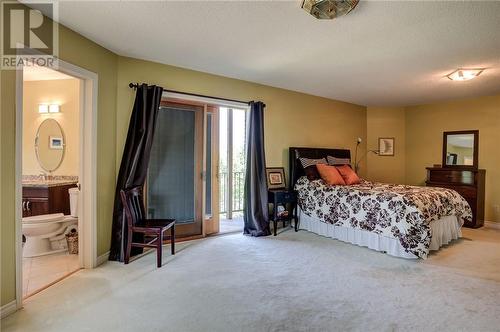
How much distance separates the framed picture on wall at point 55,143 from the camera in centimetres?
438

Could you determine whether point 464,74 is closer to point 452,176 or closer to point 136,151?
point 452,176

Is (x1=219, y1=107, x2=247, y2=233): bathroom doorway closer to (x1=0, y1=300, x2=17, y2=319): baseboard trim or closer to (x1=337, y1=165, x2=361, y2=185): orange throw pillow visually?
(x1=337, y1=165, x2=361, y2=185): orange throw pillow

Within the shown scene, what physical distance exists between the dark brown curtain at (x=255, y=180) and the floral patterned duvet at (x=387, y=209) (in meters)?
0.74

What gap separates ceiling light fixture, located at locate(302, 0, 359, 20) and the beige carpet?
2.40 m

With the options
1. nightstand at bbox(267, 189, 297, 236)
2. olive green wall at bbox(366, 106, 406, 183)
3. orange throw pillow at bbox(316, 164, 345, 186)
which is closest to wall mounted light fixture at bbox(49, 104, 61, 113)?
nightstand at bbox(267, 189, 297, 236)

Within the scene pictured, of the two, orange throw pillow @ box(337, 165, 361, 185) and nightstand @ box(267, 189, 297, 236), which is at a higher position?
orange throw pillow @ box(337, 165, 361, 185)

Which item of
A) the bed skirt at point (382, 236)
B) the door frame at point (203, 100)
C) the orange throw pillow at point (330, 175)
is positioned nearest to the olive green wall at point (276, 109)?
the door frame at point (203, 100)

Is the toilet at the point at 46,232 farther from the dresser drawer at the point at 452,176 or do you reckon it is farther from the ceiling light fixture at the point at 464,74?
the dresser drawer at the point at 452,176

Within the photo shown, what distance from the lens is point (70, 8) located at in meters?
2.37

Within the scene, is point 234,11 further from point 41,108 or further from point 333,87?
point 41,108

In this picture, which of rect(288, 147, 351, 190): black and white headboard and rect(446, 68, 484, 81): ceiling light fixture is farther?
rect(288, 147, 351, 190): black and white headboard

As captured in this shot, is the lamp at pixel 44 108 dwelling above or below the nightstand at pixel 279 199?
above

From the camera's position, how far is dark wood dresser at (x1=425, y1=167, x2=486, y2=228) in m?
5.08

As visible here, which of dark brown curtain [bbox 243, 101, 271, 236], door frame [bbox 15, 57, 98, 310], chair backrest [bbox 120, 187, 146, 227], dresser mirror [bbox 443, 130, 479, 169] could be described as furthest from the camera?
dresser mirror [bbox 443, 130, 479, 169]
